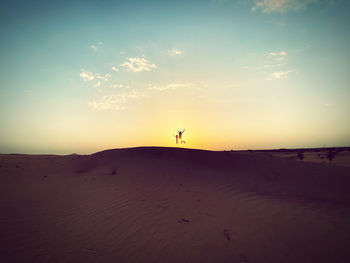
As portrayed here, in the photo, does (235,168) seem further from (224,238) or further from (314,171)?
(224,238)

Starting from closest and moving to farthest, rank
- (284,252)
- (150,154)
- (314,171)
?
(284,252) < (314,171) < (150,154)

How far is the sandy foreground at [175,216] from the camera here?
→ 3172 mm

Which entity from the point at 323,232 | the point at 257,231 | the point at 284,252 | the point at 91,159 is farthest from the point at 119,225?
the point at 91,159

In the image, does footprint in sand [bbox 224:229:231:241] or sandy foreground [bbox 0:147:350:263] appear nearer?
sandy foreground [bbox 0:147:350:263]

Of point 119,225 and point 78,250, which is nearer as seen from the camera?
point 78,250

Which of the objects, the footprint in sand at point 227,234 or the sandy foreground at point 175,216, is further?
the footprint in sand at point 227,234

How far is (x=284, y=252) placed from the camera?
3.18 meters

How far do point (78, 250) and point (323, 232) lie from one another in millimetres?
4706

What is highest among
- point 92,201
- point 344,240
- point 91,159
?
point 91,159

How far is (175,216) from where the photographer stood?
176 inches

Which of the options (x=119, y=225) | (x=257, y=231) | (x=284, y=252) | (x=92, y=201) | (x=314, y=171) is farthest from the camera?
(x=314, y=171)

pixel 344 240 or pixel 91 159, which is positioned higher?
pixel 91 159

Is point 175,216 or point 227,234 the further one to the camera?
point 175,216

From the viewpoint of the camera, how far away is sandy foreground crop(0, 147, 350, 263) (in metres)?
3.17
